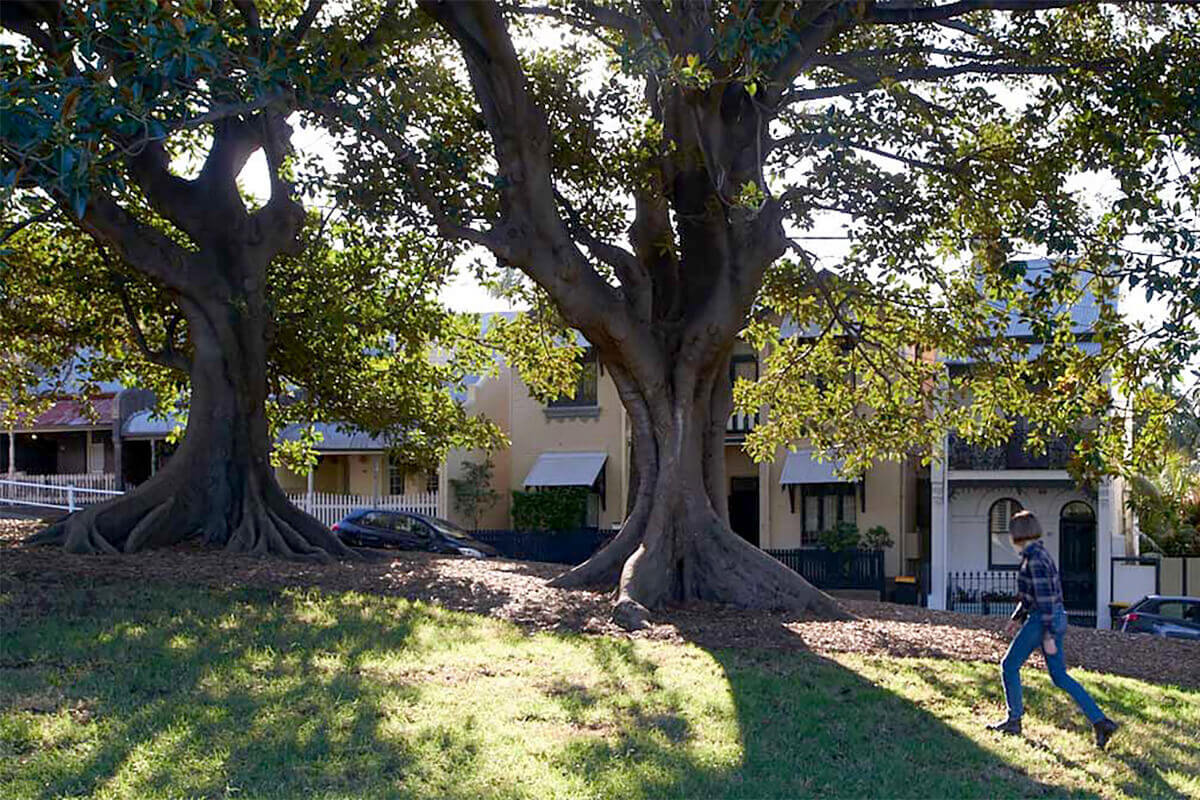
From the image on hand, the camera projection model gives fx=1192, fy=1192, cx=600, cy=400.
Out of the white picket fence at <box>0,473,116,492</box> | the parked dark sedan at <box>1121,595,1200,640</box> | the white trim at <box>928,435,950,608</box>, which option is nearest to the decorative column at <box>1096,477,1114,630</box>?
the white trim at <box>928,435,950,608</box>

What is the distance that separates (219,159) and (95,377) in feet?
19.6

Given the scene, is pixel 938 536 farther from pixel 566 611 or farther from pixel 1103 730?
pixel 1103 730

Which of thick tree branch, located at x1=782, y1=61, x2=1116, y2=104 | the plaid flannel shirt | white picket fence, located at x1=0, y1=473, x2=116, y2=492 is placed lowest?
white picket fence, located at x1=0, y1=473, x2=116, y2=492

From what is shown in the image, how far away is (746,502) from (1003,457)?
24.5 ft

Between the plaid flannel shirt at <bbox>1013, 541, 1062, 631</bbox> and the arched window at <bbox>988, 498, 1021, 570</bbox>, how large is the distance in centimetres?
2269

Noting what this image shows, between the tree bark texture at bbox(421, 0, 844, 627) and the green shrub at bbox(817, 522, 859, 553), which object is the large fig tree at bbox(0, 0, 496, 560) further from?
the green shrub at bbox(817, 522, 859, 553)

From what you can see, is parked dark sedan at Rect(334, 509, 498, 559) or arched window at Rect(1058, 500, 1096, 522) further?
arched window at Rect(1058, 500, 1096, 522)

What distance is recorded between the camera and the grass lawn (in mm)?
6516

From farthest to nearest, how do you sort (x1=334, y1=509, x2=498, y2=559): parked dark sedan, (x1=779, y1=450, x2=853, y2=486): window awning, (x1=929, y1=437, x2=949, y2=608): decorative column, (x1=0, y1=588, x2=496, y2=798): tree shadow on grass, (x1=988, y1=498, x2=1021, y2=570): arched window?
1. (x1=779, y1=450, x2=853, y2=486): window awning
2. (x1=988, y1=498, x2=1021, y2=570): arched window
3. (x1=929, y1=437, x2=949, y2=608): decorative column
4. (x1=334, y1=509, x2=498, y2=559): parked dark sedan
5. (x1=0, y1=588, x2=496, y2=798): tree shadow on grass

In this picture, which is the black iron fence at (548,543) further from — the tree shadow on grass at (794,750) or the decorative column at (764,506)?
the tree shadow on grass at (794,750)

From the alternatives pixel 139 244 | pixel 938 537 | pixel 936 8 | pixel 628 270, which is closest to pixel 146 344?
pixel 139 244

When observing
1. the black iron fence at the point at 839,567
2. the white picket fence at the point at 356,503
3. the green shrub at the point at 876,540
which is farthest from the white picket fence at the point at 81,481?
the green shrub at the point at 876,540

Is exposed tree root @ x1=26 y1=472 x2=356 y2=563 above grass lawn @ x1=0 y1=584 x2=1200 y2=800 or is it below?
above

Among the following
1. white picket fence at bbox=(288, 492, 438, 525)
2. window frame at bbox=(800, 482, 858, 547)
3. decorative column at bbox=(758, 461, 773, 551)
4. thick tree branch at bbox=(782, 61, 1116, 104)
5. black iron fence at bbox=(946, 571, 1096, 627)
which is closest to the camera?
thick tree branch at bbox=(782, 61, 1116, 104)
